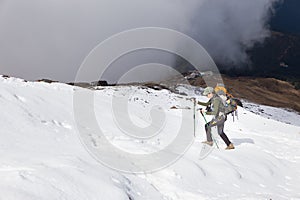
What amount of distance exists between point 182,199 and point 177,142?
17.3ft

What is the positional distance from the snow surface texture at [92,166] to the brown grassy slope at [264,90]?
73.3 metres

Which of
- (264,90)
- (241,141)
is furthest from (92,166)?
(264,90)

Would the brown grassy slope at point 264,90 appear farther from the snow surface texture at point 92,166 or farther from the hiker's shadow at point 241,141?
the snow surface texture at point 92,166

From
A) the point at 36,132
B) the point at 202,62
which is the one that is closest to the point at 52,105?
the point at 36,132

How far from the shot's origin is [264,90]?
330ft

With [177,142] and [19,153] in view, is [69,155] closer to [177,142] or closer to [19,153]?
[19,153]

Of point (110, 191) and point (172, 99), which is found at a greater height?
point (172, 99)

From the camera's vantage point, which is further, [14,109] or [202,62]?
[202,62]

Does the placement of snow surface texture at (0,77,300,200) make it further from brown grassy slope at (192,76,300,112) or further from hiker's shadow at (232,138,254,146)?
brown grassy slope at (192,76,300,112)

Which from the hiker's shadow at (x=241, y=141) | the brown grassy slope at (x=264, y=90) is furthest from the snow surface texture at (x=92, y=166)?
the brown grassy slope at (x=264, y=90)

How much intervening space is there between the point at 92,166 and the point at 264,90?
99.3 metres

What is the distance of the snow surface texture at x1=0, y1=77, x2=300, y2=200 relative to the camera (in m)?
6.58

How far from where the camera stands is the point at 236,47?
532ft

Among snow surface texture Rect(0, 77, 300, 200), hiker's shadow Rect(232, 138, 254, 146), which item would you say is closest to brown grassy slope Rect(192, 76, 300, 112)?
hiker's shadow Rect(232, 138, 254, 146)
